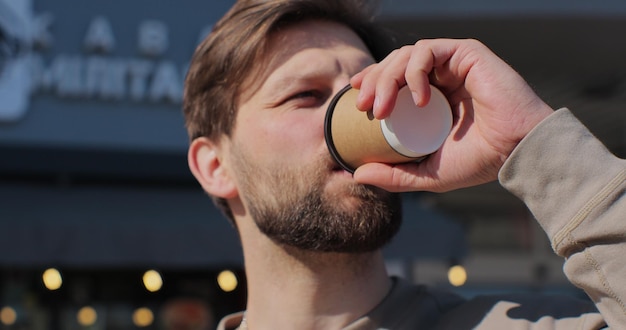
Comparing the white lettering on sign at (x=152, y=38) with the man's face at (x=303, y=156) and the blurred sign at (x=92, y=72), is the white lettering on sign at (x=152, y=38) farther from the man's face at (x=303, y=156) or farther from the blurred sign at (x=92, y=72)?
the man's face at (x=303, y=156)

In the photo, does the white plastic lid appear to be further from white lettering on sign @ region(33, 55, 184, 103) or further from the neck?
white lettering on sign @ region(33, 55, 184, 103)

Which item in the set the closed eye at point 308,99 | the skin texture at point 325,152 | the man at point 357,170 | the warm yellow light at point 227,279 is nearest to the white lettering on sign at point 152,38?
the warm yellow light at point 227,279

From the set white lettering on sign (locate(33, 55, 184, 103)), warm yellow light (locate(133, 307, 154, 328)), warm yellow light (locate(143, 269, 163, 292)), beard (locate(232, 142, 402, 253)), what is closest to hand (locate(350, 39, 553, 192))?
beard (locate(232, 142, 402, 253))

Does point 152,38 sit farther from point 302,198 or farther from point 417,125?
point 417,125

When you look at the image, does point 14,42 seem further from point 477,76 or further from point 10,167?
point 477,76

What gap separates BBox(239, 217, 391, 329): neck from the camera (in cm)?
169

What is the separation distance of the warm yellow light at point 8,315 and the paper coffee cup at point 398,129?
5.48 m

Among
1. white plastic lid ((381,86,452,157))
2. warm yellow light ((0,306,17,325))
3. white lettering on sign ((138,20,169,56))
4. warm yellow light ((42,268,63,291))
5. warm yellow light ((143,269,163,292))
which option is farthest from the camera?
warm yellow light ((0,306,17,325))

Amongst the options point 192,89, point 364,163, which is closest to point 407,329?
point 364,163

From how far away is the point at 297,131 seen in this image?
1.69 m

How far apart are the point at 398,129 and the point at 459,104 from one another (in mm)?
132

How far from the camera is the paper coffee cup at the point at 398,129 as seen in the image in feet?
4.26

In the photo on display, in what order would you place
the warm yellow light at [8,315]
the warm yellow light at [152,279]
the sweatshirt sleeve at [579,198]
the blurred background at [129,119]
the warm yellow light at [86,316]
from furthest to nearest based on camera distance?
the warm yellow light at [86,316], the warm yellow light at [8,315], the warm yellow light at [152,279], the blurred background at [129,119], the sweatshirt sleeve at [579,198]

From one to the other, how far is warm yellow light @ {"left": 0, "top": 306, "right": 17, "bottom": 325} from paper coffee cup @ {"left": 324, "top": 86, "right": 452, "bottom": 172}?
5478 millimetres
